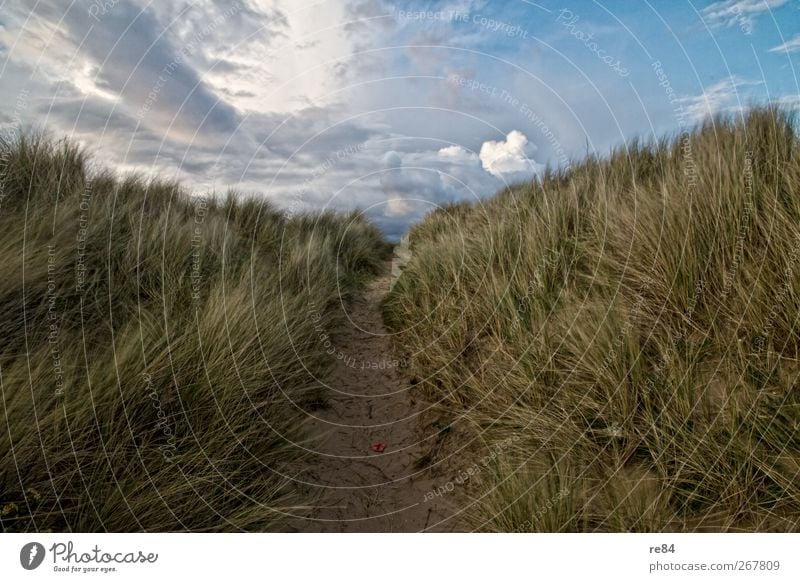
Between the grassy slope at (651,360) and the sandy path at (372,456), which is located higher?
the grassy slope at (651,360)

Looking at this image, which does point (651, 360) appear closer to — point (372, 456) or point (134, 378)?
point (372, 456)

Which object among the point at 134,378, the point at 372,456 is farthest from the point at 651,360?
the point at 134,378

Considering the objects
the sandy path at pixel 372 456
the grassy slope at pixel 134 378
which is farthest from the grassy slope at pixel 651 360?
the grassy slope at pixel 134 378

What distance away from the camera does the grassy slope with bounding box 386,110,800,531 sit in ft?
6.99

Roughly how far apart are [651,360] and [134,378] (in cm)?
297

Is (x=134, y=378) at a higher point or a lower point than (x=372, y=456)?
higher

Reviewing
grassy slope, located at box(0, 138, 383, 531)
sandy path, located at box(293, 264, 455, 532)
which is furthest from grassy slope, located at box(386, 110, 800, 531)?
grassy slope, located at box(0, 138, 383, 531)

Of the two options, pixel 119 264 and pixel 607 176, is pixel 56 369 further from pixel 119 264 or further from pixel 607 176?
pixel 607 176

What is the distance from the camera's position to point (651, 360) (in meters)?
2.64

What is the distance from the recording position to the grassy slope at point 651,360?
2.13 meters

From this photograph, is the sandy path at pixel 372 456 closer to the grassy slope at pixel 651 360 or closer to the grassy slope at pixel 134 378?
the grassy slope at pixel 134 378

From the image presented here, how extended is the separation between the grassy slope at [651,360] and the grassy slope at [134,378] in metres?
1.32

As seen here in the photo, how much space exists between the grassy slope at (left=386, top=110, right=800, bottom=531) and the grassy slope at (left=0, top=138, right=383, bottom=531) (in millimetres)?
1318

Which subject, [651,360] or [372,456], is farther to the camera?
[372,456]
